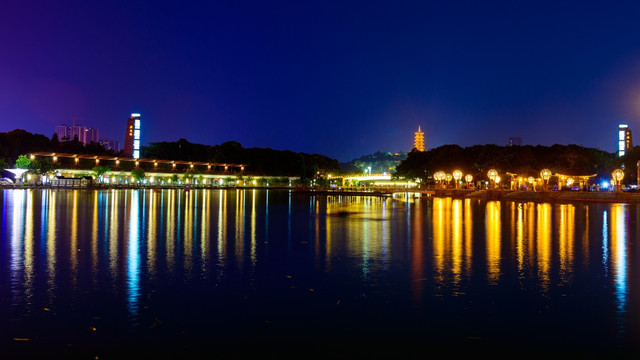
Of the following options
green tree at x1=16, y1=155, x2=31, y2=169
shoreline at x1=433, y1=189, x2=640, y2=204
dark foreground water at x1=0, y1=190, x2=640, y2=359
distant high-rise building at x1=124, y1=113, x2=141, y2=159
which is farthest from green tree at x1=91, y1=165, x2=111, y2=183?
dark foreground water at x1=0, y1=190, x2=640, y2=359

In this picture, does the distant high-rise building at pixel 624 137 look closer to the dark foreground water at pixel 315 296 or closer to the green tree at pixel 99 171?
the green tree at pixel 99 171

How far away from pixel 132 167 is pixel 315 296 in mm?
97335

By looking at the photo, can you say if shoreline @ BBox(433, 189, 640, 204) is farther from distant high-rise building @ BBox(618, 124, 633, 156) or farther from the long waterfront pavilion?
distant high-rise building @ BBox(618, 124, 633, 156)

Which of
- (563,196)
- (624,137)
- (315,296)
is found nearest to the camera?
(315,296)

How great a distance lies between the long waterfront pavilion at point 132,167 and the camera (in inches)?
3377

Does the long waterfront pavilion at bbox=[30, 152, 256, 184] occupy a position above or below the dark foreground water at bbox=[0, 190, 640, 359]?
above

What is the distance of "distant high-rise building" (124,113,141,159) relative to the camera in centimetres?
12012

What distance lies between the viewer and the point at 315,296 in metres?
8.18

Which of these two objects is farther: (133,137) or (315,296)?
(133,137)

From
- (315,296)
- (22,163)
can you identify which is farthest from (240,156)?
(315,296)

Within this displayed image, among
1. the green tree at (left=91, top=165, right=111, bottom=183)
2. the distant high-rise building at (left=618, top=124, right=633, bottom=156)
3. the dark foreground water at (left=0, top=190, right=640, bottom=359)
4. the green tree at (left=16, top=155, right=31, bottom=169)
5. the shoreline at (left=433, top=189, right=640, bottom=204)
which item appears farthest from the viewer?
the distant high-rise building at (left=618, top=124, right=633, bottom=156)

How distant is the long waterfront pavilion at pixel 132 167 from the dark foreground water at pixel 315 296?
255 feet

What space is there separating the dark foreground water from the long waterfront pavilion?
77.7 meters

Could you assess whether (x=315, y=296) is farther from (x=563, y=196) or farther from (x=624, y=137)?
(x=624, y=137)
